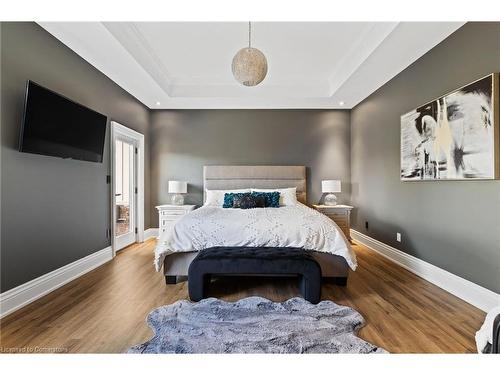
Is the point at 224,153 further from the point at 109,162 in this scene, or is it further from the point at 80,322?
the point at 80,322

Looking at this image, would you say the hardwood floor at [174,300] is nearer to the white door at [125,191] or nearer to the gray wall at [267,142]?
the white door at [125,191]

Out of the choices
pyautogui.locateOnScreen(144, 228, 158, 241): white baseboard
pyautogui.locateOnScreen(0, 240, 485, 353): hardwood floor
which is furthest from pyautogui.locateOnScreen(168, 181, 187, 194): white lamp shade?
pyautogui.locateOnScreen(0, 240, 485, 353): hardwood floor

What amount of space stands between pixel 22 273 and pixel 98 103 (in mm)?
2321

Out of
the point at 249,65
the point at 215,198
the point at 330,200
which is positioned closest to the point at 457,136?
the point at 249,65

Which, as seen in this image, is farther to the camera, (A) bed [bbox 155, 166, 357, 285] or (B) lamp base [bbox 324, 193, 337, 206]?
(B) lamp base [bbox 324, 193, 337, 206]

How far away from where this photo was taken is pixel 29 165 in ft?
8.49

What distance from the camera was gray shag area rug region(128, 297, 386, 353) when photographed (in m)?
1.82

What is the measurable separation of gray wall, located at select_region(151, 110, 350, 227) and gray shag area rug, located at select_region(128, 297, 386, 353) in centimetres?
335

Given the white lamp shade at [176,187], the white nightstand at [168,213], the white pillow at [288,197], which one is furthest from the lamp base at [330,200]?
the white lamp shade at [176,187]

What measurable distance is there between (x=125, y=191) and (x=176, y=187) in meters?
0.90

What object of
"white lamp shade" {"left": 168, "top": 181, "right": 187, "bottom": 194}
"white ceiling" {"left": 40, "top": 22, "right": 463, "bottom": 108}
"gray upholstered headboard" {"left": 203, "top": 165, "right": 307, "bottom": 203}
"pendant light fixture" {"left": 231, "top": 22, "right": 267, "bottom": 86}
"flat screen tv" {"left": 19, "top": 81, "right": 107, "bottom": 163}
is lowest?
"white lamp shade" {"left": 168, "top": 181, "right": 187, "bottom": 194}

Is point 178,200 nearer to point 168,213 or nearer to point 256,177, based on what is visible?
point 168,213

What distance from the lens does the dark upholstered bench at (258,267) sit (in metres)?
2.50

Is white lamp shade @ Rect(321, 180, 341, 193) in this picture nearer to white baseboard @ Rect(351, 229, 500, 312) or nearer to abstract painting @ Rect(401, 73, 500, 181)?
white baseboard @ Rect(351, 229, 500, 312)
